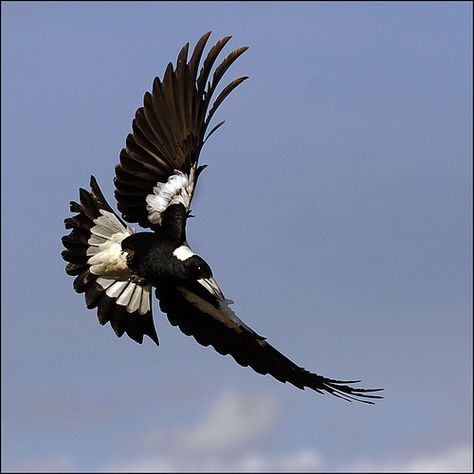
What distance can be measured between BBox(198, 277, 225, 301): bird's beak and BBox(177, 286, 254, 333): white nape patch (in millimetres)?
514

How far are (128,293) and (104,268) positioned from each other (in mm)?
835

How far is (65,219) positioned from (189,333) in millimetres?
2022

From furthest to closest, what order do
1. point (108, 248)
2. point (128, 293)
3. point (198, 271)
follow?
point (128, 293)
point (108, 248)
point (198, 271)

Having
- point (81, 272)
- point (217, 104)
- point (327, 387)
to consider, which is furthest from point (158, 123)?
point (327, 387)

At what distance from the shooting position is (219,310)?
71.5ft

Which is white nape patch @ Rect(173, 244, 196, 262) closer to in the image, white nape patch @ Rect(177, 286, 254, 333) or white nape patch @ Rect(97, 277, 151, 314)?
white nape patch @ Rect(177, 286, 254, 333)

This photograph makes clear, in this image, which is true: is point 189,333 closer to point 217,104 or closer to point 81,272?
point 81,272

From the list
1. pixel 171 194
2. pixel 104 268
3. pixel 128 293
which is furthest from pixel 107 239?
pixel 128 293

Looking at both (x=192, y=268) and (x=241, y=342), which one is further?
(x=241, y=342)

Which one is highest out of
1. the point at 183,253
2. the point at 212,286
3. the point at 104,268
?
the point at 104,268

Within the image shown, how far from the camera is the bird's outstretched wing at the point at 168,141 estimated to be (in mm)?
21109

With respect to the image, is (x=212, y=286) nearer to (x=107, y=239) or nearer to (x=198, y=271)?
(x=198, y=271)

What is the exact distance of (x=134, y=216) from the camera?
70.7 feet

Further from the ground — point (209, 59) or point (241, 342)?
point (209, 59)
